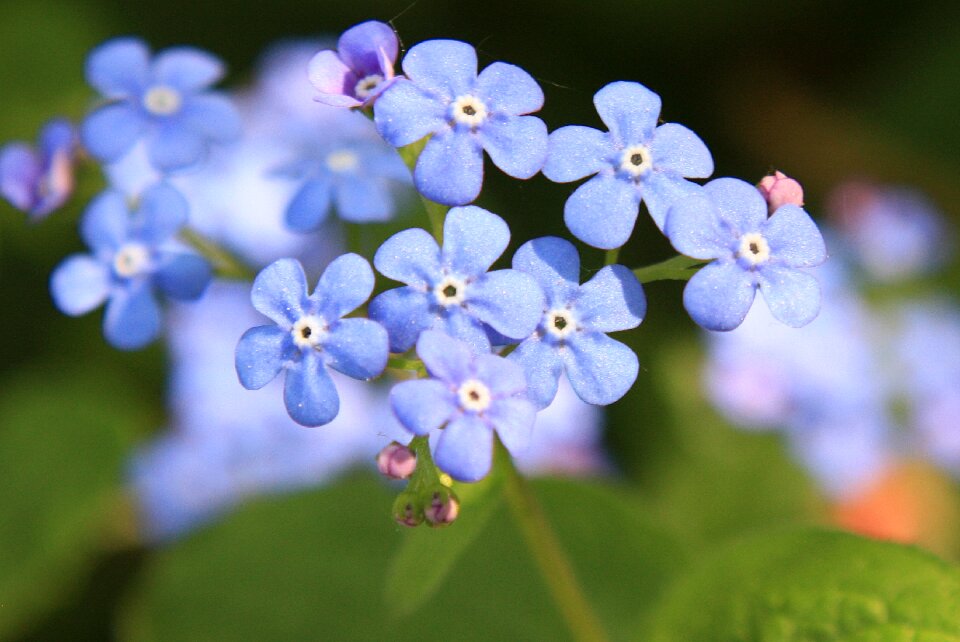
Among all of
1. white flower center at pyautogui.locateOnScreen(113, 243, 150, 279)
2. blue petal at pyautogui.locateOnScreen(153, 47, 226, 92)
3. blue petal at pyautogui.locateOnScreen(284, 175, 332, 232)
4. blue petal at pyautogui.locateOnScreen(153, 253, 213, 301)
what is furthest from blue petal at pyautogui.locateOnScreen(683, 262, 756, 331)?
blue petal at pyautogui.locateOnScreen(153, 47, 226, 92)

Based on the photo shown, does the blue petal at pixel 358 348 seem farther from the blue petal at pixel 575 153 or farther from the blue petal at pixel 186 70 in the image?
the blue petal at pixel 186 70

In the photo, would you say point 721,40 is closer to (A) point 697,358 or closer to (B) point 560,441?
(A) point 697,358

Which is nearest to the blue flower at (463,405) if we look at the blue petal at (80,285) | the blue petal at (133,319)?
the blue petal at (133,319)

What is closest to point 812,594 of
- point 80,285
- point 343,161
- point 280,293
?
point 280,293

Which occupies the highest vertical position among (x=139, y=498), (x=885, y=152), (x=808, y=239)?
(x=808, y=239)

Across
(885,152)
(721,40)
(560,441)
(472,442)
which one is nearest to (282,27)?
(721,40)

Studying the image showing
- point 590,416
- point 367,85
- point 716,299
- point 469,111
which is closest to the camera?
point 716,299

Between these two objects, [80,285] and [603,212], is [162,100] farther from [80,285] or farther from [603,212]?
[603,212]

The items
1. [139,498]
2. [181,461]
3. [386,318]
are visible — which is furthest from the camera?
[139,498]
